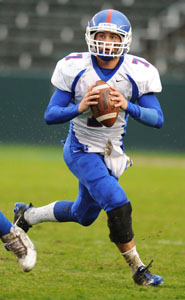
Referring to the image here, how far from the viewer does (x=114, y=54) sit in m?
3.80

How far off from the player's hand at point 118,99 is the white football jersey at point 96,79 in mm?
221

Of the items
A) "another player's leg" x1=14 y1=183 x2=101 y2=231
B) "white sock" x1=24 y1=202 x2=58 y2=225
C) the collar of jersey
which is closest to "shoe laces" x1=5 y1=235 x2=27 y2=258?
"another player's leg" x1=14 y1=183 x2=101 y2=231

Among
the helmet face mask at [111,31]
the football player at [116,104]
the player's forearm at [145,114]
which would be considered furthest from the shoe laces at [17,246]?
the helmet face mask at [111,31]

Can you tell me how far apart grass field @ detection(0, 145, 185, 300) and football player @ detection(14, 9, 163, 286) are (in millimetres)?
312

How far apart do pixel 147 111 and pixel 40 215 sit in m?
1.23

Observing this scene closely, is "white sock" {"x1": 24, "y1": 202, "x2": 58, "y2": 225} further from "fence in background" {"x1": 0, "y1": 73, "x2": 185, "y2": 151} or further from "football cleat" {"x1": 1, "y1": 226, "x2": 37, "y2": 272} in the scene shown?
"fence in background" {"x1": 0, "y1": 73, "x2": 185, "y2": 151}

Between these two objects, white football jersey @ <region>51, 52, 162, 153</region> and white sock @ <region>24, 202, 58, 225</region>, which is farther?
white sock @ <region>24, 202, 58, 225</region>

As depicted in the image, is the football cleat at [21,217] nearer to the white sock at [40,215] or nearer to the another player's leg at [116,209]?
the white sock at [40,215]

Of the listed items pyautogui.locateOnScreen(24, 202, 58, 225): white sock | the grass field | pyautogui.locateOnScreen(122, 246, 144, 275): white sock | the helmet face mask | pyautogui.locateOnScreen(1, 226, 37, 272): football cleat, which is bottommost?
the grass field

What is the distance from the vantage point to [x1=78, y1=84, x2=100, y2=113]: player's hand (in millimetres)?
3629

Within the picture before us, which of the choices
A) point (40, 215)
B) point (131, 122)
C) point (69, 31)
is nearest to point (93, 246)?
point (40, 215)

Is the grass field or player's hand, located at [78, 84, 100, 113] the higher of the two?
player's hand, located at [78, 84, 100, 113]

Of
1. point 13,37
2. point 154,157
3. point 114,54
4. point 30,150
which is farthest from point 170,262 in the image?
point 13,37

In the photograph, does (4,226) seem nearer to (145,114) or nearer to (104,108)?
(104,108)
